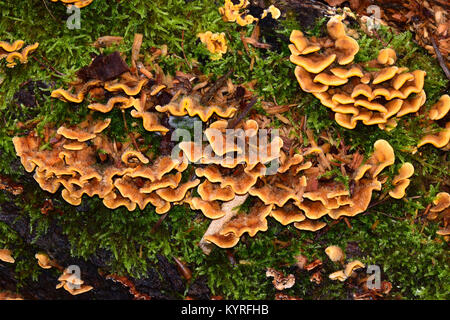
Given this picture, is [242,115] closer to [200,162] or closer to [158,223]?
[200,162]

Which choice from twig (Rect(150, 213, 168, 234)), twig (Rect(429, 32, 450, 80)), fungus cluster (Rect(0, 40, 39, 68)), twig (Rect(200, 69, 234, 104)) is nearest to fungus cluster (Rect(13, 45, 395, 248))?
twig (Rect(200, 69, 234, 104))

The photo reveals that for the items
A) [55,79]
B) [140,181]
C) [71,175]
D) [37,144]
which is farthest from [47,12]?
[140,181]

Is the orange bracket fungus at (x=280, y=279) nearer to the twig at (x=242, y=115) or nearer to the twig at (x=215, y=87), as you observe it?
the twig at (x=242, y=115)

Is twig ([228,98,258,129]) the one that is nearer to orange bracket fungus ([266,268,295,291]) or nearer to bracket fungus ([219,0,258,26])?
bracket fungus ([219,0,258,26])

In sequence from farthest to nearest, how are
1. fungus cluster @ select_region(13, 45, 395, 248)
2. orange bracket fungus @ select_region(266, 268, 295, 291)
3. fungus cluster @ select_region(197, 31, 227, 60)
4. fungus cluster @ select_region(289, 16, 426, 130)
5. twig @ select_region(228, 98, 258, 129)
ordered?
orange bracket fungus @ select_region(266, 268, 295, 291) < fungus cluster @ select_region(197, 31, 227, 60) < twig @ select_region(228, 98, 258, 129) < fungus cluster @ select_region(13, 45, 395, 248) < fungus cluster @ select_region(289, 16, 426, 130)

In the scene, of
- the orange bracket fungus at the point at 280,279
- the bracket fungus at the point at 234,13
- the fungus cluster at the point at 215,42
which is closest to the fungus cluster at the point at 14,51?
the fungus cluster at the point at 215,42

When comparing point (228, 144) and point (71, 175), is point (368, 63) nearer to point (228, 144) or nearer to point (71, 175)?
point (228, 144)

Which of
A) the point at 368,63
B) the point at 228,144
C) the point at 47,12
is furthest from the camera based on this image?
the point at 47,12

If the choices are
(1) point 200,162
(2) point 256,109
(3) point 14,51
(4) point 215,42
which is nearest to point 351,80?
(2) point 256,109
